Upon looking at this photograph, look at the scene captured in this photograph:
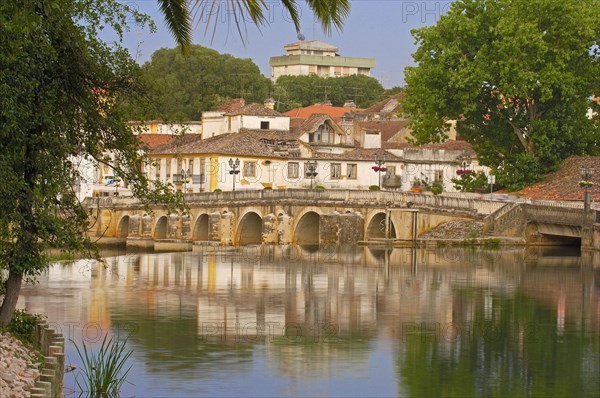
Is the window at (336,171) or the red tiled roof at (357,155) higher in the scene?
the red tiled roof at (357,155)

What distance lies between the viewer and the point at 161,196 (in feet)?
90.9

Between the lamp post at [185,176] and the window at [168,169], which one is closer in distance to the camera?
the lamp post at [185,176]

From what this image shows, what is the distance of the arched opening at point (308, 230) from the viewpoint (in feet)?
242

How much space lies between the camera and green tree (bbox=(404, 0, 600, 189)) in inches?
2813

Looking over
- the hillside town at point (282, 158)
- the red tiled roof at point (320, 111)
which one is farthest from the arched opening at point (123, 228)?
the red tiled roof at point (320, 111)

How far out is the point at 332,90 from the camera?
157875 mm

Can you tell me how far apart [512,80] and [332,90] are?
86594 millimetres

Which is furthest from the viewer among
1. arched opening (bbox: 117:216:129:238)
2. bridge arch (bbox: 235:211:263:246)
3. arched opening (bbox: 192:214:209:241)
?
arched opening (bbox: 117:216:129:238)

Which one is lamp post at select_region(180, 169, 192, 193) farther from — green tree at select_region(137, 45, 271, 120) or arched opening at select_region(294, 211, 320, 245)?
green tree at select_region(137, 45, 271, 120)

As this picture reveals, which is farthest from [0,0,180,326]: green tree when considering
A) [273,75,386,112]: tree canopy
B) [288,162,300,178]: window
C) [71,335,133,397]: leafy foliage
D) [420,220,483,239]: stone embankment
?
[273,75,386,112]: tree canopy

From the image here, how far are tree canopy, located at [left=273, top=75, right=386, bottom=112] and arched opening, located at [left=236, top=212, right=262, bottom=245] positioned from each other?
2494 inches

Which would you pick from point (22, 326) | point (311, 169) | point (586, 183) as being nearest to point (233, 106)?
point (311, 169)

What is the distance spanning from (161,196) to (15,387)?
22.7 ft

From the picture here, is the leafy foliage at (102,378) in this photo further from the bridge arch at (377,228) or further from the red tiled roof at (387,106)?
the red tiled roof at (387,106)
